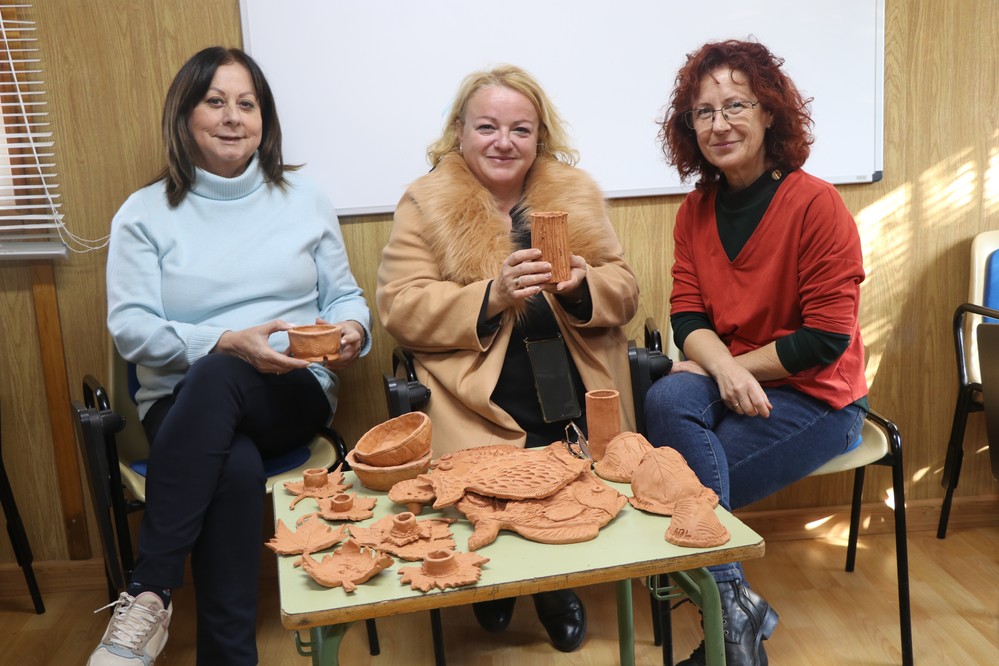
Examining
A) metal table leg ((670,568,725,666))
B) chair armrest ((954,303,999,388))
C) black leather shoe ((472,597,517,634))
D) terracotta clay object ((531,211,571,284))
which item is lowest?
black leather shoe ((472,597,517,634))

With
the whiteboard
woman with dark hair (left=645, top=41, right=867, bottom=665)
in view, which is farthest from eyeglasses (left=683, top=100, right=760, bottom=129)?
the whiteboard

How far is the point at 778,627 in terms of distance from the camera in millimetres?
2312

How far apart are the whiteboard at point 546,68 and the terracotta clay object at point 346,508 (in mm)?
1265

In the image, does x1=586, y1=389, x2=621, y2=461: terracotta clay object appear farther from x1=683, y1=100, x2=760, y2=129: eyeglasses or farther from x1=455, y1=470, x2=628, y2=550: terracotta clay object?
x1=683, y1=100, x2=760, y2=129: eyeglasses

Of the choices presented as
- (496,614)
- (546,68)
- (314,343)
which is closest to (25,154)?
(314,343)

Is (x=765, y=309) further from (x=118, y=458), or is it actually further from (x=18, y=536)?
(x=18, y=536)

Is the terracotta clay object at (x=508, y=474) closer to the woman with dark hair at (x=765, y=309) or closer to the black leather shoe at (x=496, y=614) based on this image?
the woman with dark hair at (x=765, y=309)

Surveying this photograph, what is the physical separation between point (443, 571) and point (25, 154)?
197 cm

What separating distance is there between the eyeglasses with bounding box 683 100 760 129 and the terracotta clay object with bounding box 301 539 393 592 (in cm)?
133

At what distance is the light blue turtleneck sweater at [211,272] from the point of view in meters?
2.20

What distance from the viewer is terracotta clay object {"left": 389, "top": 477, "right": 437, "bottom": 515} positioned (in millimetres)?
1488

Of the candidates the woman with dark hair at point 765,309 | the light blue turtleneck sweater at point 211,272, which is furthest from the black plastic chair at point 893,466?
the light blue turtleneck sweater at point 211,272

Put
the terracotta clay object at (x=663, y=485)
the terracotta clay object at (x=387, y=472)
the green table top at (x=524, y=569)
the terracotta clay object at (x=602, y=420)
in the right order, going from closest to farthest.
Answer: the green table top at (x=524, y=569)
the terracotta clay object at (x=663, y=485)
the terracotta clay object at (x=387, y=472)
the terracotta clay object at (x=602, y=420)

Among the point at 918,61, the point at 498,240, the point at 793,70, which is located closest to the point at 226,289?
the point at 498,240
